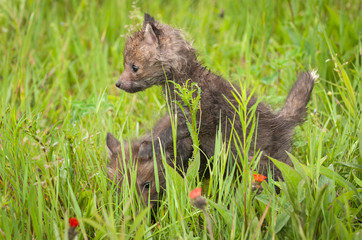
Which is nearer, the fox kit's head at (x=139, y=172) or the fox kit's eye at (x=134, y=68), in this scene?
the fox kit's head at (x=139, y=172)

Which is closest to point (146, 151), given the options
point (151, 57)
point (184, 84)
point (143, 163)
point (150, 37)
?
point (143, 163)

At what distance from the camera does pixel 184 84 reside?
3.45 meters

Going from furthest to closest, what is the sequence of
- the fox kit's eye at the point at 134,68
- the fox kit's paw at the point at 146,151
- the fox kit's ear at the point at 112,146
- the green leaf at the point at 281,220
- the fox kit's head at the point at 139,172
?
the fox kit's ear at the point at 112,146 < the fox kit's eye at the point at 134,68 < the fox kit's paw at the point at 146,151 < the fox kit's head at the point at 139,172 < the green leaf at the point at 281,220

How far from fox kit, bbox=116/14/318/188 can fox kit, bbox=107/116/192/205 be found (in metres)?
0.09

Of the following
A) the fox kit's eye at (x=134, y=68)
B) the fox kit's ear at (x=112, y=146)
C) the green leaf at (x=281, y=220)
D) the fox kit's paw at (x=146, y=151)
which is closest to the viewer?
the green leaf at (x=281, y=220)

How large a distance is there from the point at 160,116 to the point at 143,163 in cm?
94

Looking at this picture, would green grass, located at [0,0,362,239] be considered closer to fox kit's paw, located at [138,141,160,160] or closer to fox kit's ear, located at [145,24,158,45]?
fox kit's paw, located at [138,141,160,160]

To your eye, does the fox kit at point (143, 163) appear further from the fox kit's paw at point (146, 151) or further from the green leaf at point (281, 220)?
the green leaf at point (281, 220)

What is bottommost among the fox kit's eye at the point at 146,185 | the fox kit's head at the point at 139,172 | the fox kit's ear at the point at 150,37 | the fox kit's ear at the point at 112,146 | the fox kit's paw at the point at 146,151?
the fox kit's eye at the point at 146,185

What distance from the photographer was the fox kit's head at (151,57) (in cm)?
348

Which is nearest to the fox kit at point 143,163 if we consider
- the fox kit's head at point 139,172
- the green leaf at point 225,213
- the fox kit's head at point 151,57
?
the fox kit's head at point 139,172

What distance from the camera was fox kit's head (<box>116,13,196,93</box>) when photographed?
137 inches

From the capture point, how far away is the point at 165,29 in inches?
144

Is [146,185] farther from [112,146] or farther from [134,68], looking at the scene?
[134,68]
